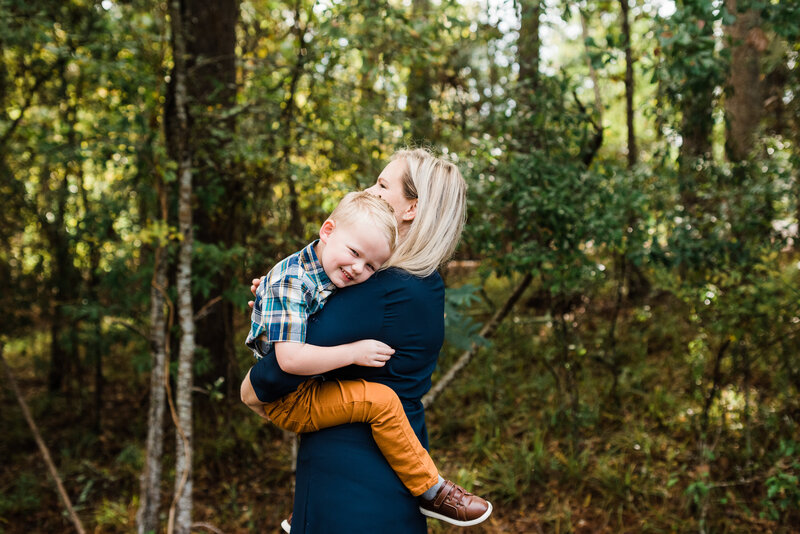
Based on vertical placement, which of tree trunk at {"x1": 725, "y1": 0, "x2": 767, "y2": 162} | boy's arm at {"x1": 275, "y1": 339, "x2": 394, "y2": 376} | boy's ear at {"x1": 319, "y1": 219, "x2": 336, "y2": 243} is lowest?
boy's arm at {"x1": 275, "y1": 339, "x2": 394, "y2": 376}

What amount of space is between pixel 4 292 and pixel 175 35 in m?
4.25

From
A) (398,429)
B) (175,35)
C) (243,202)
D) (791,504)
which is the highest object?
(175,35)

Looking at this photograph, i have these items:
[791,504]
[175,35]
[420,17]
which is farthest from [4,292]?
[791,504]

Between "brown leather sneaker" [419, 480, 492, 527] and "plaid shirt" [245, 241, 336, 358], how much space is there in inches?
28.9

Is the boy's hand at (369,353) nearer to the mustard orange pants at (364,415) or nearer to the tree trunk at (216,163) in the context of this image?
the mustard orange pants at (364,415)

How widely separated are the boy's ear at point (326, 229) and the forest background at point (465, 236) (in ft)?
5.84

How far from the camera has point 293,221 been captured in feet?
16.3

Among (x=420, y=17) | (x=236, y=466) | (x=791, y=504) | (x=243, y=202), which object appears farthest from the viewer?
(x=236, y=466)

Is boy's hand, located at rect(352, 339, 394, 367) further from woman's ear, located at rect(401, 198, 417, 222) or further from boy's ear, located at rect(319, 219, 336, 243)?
woman's ear, located at rect(401, 198, 417, 222)

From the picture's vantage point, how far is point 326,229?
190 cm

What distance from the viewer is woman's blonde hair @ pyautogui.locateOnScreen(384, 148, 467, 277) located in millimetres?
1799

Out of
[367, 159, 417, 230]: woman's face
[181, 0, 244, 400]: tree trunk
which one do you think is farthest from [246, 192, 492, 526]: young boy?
[181, 0, 244, 400]: tree trunk

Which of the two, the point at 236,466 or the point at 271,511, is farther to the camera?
the point at 236,466

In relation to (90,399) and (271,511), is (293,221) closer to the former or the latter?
(271,511)
